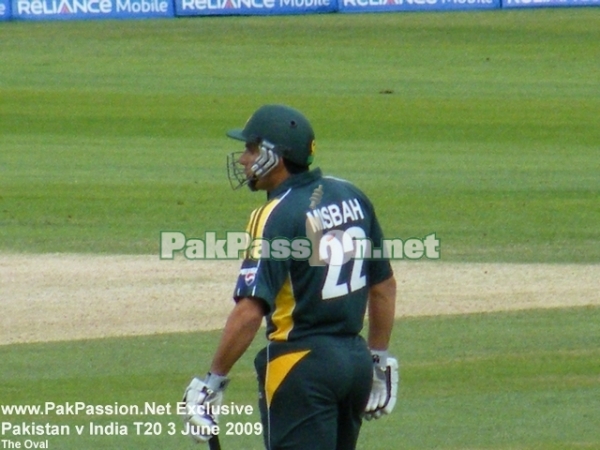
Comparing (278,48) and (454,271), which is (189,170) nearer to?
(454,271)

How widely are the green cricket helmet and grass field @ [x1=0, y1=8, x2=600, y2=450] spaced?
2.36 metres

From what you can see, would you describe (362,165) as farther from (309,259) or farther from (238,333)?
(238,333)

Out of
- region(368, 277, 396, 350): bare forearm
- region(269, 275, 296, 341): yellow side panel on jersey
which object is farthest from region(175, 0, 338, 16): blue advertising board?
region(269, 275, 296, 341): yellow side panel on jersey

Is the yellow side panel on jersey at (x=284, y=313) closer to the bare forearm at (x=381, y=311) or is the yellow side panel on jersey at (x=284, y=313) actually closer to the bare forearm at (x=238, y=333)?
the bare forearm at (x=238, y=333)

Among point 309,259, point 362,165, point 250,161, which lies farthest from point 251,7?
point 309,259

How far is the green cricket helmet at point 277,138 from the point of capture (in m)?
5.39

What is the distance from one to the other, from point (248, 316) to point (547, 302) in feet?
19.7

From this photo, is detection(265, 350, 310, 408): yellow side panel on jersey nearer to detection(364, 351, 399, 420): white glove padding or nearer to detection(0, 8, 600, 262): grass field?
detection(364, 351, 399, 420): white glove padding

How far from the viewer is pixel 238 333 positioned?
5172 mm

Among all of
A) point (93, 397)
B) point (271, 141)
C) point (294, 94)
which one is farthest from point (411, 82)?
point (271, 141)

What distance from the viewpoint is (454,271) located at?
11.9 m

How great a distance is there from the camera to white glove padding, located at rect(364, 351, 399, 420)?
18.7 ft

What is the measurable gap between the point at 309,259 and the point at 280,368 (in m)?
0.46

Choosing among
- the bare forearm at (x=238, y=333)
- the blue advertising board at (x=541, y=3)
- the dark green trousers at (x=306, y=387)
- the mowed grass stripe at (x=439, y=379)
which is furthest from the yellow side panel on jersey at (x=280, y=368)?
the blue advertising board at (x=541, y=3)
